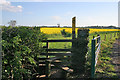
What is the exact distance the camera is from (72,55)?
484 cm

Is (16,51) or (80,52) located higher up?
(16,51)

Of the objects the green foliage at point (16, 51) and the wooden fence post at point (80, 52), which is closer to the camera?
the green foliage at point (16, 51)

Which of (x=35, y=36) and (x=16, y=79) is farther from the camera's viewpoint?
(x=35, y=36)

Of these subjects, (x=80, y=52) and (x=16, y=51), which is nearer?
(x=16, y=51)

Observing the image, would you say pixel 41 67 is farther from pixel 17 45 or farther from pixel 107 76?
pixel 107 76

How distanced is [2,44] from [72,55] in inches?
91.0

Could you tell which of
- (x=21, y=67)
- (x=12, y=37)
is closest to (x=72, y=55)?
(x=21, y=67)

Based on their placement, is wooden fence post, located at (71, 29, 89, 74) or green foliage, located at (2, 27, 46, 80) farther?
wooden fence post, located at (71, 29, 89, 74)

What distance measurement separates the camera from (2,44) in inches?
136

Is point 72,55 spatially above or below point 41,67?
above

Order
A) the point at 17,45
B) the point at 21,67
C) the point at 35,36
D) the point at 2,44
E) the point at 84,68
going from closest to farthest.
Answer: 1. the point at 2,44
2. the point at 17,45
3. the point at 21,67
4. the point at 35,36
5. the point at 84,68

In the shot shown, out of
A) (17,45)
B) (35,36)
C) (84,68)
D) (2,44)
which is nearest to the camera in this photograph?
(2,44)

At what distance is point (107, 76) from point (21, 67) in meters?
2.71

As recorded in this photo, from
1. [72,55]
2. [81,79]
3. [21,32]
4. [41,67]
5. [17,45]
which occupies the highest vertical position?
[21,32]
